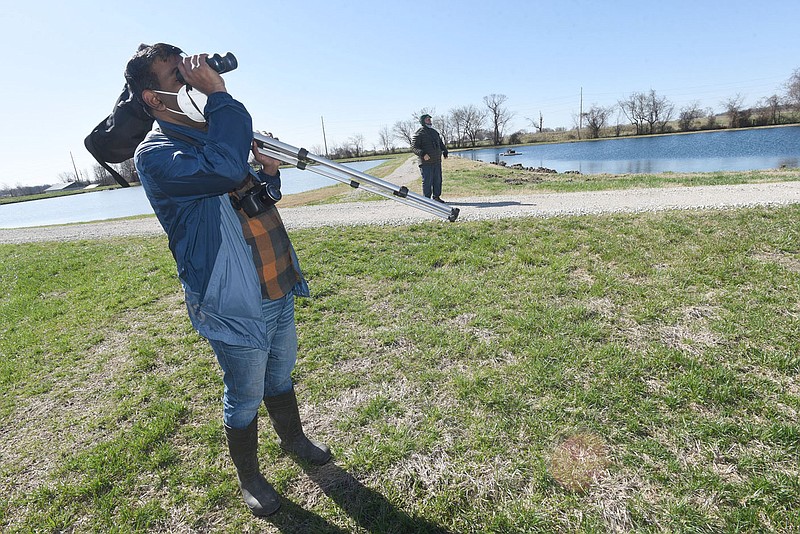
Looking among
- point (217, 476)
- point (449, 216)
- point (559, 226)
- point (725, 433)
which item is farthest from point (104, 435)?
point (559, 226)

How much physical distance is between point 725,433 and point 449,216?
7.27ft

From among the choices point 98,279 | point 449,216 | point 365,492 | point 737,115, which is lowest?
point 365,492

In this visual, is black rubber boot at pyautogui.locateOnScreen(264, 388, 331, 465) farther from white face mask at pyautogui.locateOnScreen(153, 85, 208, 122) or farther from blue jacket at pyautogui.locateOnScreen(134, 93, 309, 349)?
white face mask at pyautogui.locateOnScreen(153, 85, 208, 122)

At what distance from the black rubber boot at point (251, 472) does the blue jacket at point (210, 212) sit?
58cm

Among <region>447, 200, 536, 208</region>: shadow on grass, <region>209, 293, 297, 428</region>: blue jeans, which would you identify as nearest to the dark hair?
<region>209, 293, 297, 428</region>: blue jeans

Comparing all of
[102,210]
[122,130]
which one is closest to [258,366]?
[122,130]

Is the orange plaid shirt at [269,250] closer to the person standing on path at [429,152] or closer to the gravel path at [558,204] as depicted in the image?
the gravel path at [558,204]

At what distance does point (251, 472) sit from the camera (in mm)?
2357

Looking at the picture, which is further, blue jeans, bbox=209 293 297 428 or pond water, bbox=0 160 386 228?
pond water, bbox=0 160 386 228

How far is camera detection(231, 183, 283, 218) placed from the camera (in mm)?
2100

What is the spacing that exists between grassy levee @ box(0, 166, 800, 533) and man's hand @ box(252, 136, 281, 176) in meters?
1.82

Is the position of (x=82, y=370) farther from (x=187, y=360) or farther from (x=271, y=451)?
(x=271, y=451)

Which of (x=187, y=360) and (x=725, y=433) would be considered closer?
(x=725, y=433)

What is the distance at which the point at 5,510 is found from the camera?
2.52 meters
